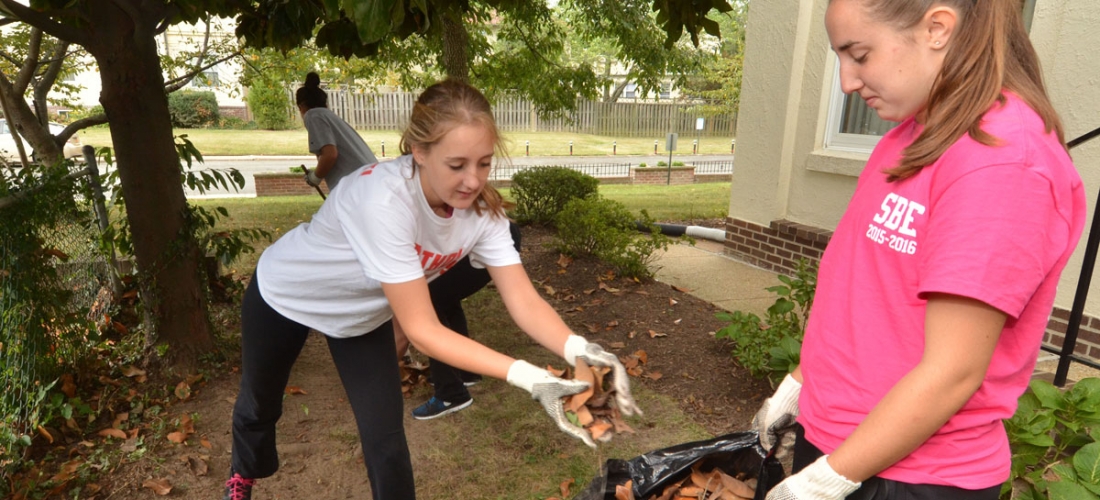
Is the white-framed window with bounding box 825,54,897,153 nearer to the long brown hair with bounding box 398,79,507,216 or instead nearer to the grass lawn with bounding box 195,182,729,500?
the grass lawn with bounding box 195,182,729,500

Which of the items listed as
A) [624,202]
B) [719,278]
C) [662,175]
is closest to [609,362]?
[719,278]

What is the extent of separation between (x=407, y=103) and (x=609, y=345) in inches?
1184

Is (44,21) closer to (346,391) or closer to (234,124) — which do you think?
(346,391)

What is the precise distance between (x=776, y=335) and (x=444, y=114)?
2413 mm

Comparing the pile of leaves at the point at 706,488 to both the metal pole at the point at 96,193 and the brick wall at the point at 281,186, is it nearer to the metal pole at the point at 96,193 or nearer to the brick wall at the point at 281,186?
the metal pole at the point at 96,193

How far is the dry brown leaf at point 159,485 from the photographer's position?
111 inches

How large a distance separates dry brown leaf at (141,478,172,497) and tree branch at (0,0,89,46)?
2109mm

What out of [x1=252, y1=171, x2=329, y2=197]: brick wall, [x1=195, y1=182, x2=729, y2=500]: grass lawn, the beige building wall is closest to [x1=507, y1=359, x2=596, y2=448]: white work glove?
[x1=195, y1=182, x2=729, y2=500]: grass lawn

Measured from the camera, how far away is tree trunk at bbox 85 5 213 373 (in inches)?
129

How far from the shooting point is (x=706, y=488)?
2002mm

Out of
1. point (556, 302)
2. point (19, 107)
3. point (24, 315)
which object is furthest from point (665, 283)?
point (19, 107)

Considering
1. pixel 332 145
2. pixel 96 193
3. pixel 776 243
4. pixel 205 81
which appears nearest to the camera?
pixel 96 193

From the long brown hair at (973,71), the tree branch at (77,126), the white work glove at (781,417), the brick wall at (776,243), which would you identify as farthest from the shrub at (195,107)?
the long brown hair at (973,71)

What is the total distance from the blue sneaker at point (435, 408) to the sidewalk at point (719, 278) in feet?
8.09
